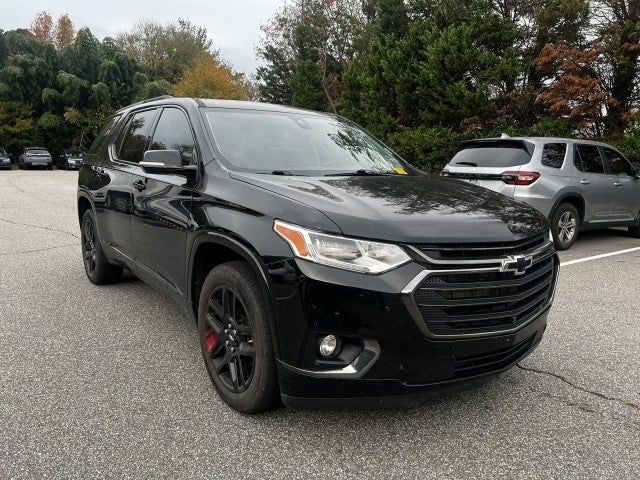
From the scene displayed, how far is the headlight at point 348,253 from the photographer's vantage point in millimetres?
2256

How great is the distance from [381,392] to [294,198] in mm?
987

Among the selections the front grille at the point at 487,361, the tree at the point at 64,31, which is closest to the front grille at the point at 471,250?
the front grille at the point at 487,361

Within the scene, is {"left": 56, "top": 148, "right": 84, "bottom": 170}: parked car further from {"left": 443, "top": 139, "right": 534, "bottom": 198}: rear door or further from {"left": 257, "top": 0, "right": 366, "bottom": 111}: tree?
{"left": 443, "top": 139, "right": 534, "bottom": 198}: rear door

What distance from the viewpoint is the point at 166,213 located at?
338 cm

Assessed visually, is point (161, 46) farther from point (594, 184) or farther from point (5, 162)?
point (594, 184)

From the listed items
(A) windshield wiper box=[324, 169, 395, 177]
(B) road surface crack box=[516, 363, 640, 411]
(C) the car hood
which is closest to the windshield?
(A) windshield wiper box=[324, 169, 395, 177]

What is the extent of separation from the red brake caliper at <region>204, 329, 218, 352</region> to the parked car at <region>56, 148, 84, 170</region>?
3764 cm

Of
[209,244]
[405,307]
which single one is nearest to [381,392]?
[405,307]

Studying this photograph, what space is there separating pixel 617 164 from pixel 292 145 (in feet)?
23.0

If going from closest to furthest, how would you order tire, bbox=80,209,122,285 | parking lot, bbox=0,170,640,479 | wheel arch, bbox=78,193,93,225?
parking lot, bbox=0,170,640,479
tire, bbox=80,209,122,285
wheel arch, bbox=78,193,93,225

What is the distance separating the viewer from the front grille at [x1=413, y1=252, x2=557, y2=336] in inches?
89.1

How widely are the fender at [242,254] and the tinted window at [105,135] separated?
2698 millimetres

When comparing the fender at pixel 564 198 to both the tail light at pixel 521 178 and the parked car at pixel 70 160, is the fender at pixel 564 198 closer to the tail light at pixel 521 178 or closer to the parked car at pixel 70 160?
the tail light at pixel 521 178

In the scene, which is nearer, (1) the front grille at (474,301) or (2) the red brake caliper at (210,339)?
(1) the front grille at (474,301)
